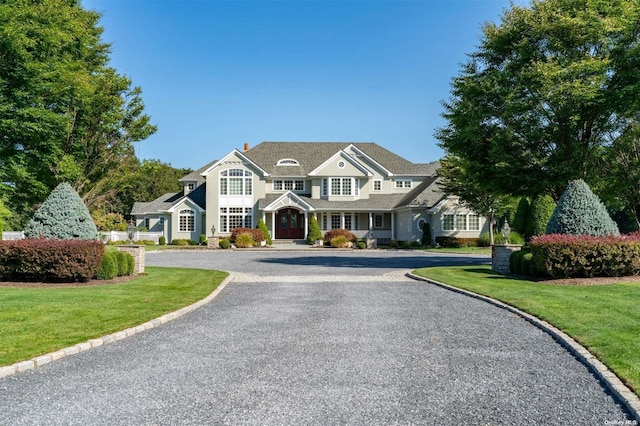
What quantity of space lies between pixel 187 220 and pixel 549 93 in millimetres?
34305

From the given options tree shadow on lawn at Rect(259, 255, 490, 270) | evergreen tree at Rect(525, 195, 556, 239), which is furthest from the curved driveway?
evergreen tree at Rect(525, 195, 556, 239)

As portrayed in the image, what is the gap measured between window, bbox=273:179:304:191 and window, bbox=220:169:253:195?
2.93m

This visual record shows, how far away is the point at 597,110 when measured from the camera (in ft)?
64.2

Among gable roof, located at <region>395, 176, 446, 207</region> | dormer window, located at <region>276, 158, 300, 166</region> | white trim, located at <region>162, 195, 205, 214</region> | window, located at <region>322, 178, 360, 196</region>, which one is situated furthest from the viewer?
dormer window, located at <region>276, 158, 300, 166</region>

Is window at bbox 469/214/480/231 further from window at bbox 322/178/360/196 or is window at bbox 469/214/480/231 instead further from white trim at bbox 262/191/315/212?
white trim at bbox 262/191/315/212

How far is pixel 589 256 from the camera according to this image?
1554cm

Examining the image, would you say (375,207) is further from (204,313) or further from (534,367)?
(534,367)

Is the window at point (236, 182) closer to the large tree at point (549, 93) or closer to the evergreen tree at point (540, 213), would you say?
the evergreen tree at point (540, 213)

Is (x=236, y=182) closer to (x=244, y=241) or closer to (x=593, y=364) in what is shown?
(x=244, y=241)

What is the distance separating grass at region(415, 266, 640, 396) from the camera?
686 cm

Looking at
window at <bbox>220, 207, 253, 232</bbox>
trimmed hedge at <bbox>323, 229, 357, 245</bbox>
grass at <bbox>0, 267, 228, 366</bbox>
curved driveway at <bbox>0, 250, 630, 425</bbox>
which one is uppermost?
window at <bbox>220, 207, 253, 232</bbox>

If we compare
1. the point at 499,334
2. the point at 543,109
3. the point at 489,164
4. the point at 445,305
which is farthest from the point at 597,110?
the point at 499,334

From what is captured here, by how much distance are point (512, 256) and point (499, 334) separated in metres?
10.9

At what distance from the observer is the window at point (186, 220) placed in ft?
151
